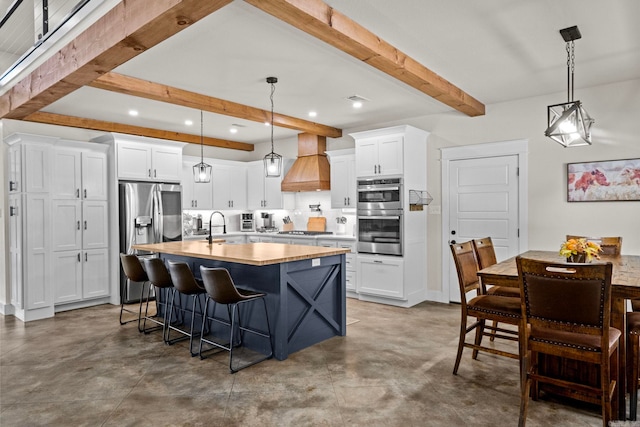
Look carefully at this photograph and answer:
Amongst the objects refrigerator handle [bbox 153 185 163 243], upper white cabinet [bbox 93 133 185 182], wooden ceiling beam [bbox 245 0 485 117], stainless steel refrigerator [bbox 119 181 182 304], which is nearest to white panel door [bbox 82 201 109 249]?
stainless steel refrigerator [bbox 119 181 182 304]

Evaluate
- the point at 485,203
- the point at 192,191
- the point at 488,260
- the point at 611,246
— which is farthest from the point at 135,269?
the point at 611,246

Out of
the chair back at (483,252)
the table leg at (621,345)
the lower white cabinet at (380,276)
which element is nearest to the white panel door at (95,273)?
the lower white cabinet at (380,276)

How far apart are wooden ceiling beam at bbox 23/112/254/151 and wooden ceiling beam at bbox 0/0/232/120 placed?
4.41ft

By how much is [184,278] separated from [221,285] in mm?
640

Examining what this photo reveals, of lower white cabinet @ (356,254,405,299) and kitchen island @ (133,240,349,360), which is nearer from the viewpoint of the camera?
kitchen island @ (133,240,349,360)

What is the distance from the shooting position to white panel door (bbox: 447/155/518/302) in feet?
17.0

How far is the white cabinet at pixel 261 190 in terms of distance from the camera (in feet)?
25.0

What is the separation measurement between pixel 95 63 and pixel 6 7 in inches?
68.0

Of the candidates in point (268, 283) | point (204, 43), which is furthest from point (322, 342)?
point (204, 43)

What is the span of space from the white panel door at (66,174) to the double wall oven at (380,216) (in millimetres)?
3895

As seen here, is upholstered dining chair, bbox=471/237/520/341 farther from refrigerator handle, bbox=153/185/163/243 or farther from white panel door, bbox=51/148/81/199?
white panel door, bbox=51/148/81/199

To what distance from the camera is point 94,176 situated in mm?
5652

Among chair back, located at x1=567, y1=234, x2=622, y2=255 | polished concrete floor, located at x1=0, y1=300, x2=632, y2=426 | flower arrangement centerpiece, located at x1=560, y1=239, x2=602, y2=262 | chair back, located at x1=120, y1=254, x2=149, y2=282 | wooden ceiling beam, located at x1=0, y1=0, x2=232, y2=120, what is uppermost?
wooden ceiling beam, located at x1=0, y1=0, x2=232, y2=120

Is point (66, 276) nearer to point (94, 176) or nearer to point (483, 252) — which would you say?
point (94, 176)
